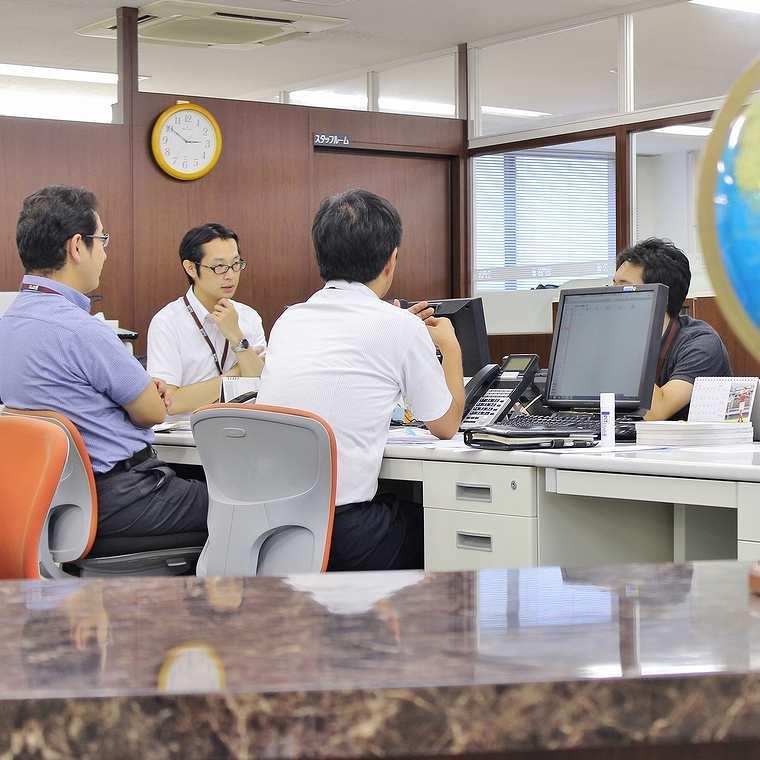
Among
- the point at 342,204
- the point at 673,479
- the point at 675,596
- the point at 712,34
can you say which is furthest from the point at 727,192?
the point at 712,34

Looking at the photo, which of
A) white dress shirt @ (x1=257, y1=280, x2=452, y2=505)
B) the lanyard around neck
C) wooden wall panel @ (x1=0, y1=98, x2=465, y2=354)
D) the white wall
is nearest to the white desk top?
white dress shirt @ (x1=257, y1=280, x2=452, y2=505)

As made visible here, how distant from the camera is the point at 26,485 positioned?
205 cm

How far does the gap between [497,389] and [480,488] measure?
2.59 feet

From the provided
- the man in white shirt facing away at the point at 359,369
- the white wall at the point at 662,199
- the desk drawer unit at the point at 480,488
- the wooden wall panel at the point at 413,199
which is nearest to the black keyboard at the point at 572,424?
the desk drawer unit at the point at 480,488

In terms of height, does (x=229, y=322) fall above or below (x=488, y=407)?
above

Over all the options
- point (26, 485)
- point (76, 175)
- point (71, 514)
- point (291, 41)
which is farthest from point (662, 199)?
point (26, 485)

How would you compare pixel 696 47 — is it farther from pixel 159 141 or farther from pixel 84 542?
pixel 84 542

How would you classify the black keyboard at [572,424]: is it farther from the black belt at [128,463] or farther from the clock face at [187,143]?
the clock face at [187,143]

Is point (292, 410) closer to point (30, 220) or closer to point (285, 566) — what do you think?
point (285, 566)

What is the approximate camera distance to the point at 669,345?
381 cm

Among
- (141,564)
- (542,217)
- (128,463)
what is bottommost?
(141,564)

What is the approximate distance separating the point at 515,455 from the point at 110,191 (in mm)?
4859

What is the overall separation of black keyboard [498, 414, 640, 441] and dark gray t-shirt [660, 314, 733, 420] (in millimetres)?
353

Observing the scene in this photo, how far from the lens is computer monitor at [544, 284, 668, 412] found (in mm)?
3436
